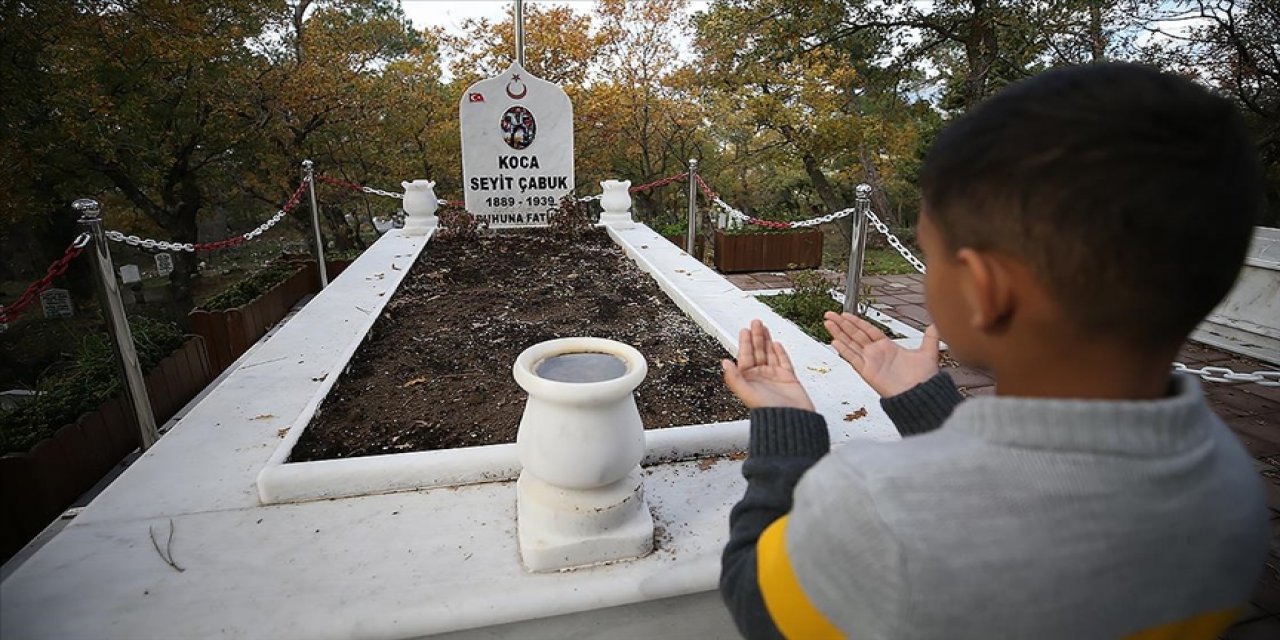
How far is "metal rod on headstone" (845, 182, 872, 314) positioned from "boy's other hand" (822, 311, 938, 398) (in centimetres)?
301

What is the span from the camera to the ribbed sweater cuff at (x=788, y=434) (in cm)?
106

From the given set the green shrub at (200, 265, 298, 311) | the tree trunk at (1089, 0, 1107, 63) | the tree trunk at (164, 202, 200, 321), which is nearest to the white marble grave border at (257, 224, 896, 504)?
the green shrub at (200, 265, 298, 311)

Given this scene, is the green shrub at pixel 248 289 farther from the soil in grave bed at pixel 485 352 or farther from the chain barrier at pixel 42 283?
the chain barrier at pixel 42 283

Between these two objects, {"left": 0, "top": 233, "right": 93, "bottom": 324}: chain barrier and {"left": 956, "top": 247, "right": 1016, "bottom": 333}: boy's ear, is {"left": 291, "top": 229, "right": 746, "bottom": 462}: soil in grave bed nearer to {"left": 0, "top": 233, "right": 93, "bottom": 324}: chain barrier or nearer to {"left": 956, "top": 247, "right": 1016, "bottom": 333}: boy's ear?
{"left": 0, "top": 233, "right": 93, "bottom": 324}: chain barrier

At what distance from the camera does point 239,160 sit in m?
12.9

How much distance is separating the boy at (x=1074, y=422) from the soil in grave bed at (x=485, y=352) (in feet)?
5.85

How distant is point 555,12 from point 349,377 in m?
12.5

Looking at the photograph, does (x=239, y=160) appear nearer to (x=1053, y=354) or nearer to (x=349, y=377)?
(x=349, y=377)

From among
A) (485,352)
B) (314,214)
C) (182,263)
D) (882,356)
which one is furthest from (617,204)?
(182,263)

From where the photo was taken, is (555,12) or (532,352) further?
(555,12)

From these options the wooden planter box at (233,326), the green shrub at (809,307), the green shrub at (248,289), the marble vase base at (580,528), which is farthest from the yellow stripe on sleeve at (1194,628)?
the green shrub at (248,289)

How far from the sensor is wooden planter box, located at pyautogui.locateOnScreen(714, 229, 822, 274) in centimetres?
874

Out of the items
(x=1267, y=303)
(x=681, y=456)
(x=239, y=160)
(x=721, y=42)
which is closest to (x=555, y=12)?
(x=721, y=42)

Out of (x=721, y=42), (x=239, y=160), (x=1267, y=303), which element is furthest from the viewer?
(x=239, y=160)
